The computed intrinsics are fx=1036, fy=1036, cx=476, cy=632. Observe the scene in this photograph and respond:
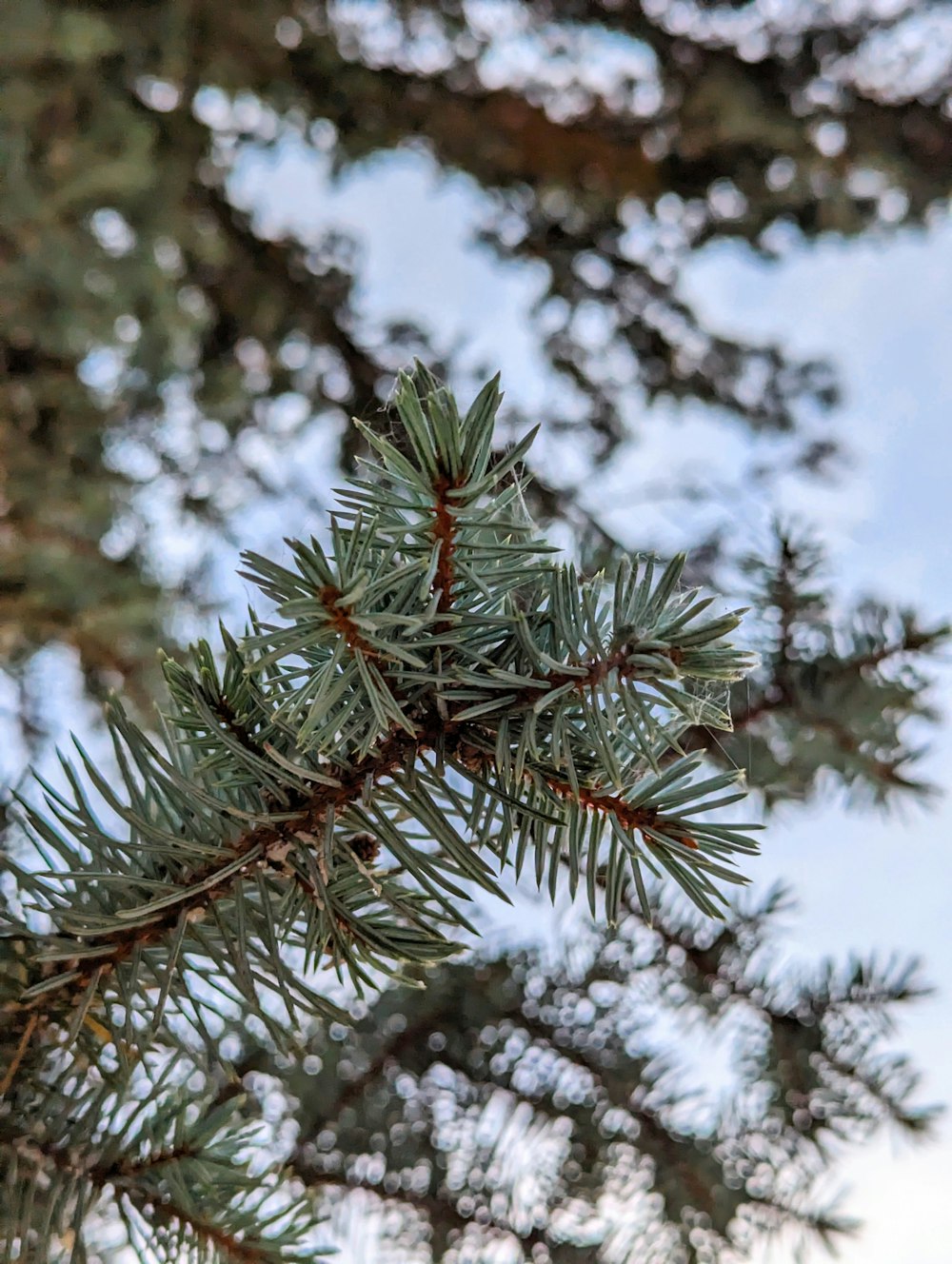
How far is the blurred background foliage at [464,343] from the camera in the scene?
510mm

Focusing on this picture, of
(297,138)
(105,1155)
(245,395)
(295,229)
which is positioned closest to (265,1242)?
(105,1155)

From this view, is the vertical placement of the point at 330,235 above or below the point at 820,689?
above

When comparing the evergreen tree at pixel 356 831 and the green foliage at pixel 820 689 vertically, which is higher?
the green foliage at pixel 820 689

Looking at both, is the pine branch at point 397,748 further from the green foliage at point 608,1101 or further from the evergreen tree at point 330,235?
the evergreen tree at point 330,235

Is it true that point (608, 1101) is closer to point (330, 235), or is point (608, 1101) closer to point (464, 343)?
point (464, 343)

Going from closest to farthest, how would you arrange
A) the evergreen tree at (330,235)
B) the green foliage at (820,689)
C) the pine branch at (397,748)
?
1. the pine branch at (397,748)
2. the green foliage at (820,689)
3. the evergreen tree at (330,235)

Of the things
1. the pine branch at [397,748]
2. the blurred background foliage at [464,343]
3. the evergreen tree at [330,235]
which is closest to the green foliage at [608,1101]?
the blurred background foliage at [464,343]

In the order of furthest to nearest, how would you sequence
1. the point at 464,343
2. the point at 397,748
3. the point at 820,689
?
the point at 464,343
the point at 820,689
the point at 397,748

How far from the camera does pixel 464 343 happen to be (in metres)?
1.11

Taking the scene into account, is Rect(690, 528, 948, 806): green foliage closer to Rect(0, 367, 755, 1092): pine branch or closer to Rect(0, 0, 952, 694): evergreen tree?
Rect(0, 367, 755, 1092): pine branch

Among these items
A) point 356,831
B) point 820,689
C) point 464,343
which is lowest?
point 356,831

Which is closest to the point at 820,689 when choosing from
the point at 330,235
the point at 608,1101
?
the point at 608,1101

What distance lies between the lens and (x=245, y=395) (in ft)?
3.96

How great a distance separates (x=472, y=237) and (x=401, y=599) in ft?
3.98
